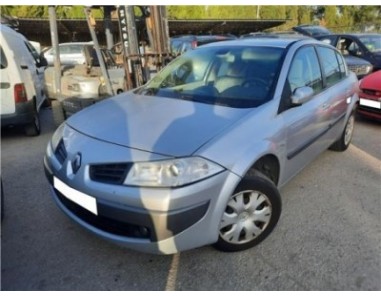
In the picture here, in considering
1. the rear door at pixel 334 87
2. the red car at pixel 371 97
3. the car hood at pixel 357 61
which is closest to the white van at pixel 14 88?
the rear door at pixel 334 87

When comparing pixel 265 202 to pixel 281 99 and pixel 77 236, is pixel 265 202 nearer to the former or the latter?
pixel 281 99

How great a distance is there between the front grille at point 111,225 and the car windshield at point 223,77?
1.16 meters

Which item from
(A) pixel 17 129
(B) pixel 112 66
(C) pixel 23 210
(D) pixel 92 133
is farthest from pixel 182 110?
(A) pixel 17 129

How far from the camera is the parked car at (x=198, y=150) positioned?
201 cm

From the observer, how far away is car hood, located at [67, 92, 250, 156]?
214 centimetres

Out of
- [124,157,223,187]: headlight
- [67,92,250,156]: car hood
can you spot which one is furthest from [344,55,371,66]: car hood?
[124,157,223,187]: headlight

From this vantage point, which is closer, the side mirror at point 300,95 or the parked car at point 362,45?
the side mirror at point 300,95

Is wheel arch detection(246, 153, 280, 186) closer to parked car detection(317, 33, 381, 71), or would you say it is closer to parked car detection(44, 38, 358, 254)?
parked car detection(44, 38, 358, 254)

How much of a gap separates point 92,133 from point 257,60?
157 centimetres

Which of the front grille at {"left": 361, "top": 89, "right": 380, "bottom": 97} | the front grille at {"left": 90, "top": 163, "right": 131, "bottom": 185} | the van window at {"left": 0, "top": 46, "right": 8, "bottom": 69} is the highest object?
the van window at {"left": 0, "top": 46, "right": 8, "bottom": 69}

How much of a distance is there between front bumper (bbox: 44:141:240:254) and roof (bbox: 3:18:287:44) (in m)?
17.6

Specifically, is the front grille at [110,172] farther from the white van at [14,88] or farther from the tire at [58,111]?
the tire at [58,111]

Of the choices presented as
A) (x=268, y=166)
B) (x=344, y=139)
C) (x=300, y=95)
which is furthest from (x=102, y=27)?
(x=268, y=166)

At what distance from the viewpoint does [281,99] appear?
2.67 metres
